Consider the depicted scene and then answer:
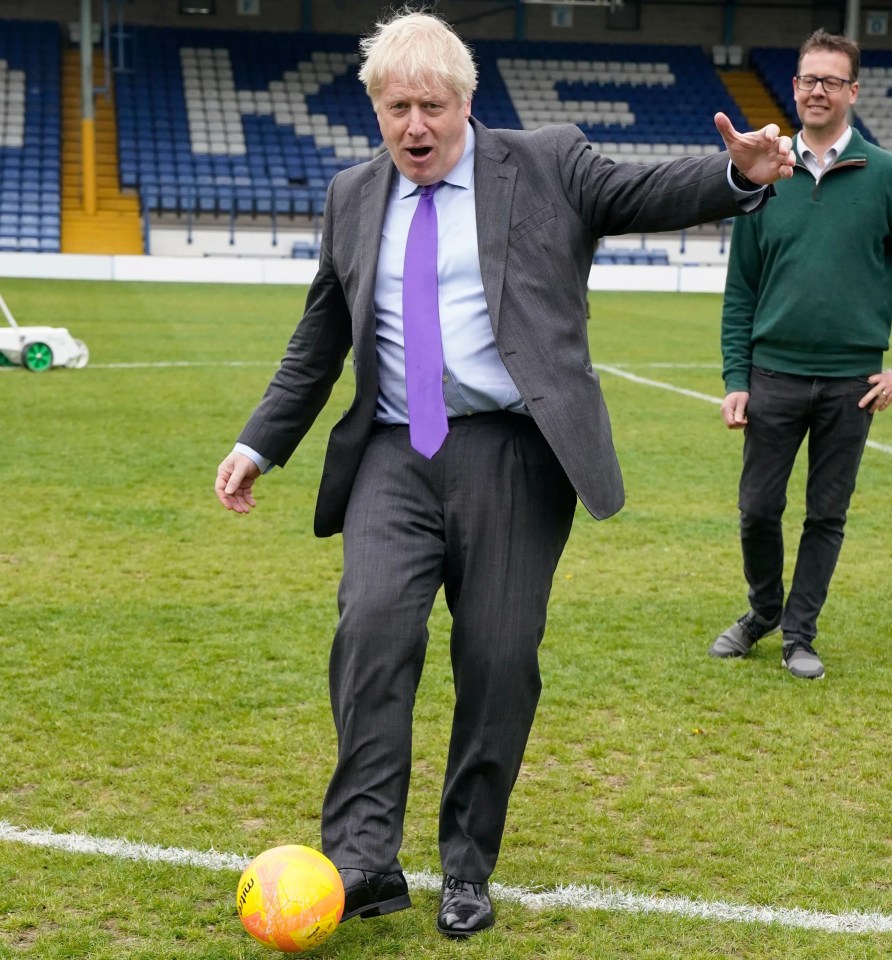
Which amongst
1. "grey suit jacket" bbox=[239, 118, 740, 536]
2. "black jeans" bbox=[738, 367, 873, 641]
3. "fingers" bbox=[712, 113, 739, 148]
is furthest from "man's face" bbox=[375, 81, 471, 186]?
"black jeans" bbox=[738, 367, 873, 641]

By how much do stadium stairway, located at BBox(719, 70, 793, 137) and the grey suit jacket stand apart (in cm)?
3744

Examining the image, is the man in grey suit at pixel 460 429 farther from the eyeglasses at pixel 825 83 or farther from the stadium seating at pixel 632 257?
the stadium seating at pixel 632 257

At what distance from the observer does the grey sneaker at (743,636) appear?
5.59m

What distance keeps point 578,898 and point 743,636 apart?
234 cm

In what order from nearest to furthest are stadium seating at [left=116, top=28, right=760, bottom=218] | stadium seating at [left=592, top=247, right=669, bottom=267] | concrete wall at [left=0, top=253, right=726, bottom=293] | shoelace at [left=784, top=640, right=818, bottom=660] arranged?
1. shoelace at [left=784, top=640, right=818, bottom=660]
2. concrete wall at [left=0, top=253, right=726, bottom=293]
3. stadium seating at [left=592, top=247, right=669, bottom=267]
4. stadium seating at [left=116, top=28, right=760, bottom=218]

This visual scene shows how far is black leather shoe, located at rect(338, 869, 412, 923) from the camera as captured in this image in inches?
123

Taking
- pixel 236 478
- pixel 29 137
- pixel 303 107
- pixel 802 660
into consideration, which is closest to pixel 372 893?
pixel 236 478

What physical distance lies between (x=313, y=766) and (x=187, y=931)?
1.15 meters

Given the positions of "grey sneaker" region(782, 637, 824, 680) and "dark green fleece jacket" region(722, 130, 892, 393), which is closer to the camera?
"dark green fleece jacket" region(722, 130, 892, 393)

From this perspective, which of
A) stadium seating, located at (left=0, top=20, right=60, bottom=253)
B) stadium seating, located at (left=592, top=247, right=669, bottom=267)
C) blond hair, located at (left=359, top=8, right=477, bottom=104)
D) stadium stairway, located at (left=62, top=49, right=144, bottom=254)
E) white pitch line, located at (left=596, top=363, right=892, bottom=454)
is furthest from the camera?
stadium seating, located at (left=592, top=247, right=669, bottom=267)

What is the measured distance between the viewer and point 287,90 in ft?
126

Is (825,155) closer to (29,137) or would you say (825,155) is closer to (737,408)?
(737,408)

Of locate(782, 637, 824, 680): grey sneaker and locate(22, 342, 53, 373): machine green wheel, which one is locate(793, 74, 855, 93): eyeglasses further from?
locate(22, 342, 53, 373): machine green wheel

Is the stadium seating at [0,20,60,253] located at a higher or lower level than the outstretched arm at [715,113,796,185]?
lower
